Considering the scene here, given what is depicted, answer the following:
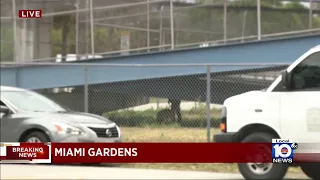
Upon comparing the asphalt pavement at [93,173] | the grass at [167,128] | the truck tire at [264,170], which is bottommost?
the asphalt pavement at [93,173]

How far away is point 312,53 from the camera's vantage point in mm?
5273

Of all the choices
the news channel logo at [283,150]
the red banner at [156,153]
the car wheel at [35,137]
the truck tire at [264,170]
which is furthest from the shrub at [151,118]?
the news channel logo at [283,150]

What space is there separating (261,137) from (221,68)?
9.44ft

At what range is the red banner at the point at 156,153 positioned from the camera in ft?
14.9

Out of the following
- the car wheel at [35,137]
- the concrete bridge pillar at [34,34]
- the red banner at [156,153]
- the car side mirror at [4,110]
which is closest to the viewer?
the red banner at [156,153]

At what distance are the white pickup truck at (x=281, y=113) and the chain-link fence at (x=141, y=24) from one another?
84 centimetres

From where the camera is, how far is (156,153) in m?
4.63

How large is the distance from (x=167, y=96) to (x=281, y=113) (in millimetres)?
2392

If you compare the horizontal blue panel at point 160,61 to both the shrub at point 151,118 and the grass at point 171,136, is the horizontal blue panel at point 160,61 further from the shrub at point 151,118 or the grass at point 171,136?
the grass at point 171,136

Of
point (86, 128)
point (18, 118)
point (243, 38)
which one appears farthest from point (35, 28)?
point (243, 38)

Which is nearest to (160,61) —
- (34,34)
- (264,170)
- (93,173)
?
(93,173)

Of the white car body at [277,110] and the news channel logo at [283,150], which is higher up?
the white car body at [277,110]

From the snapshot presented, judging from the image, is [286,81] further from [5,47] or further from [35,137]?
[5,47]

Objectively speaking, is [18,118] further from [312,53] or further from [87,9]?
[312,53]
